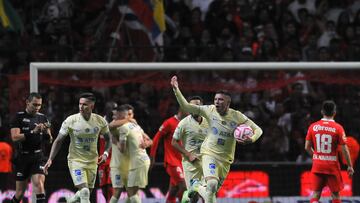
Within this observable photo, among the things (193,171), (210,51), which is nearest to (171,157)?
(193,171)

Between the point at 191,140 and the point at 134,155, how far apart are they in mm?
1063

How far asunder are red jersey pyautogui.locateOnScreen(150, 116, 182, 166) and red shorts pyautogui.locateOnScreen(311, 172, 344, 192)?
2577mm

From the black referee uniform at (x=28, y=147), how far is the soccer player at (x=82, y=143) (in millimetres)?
443

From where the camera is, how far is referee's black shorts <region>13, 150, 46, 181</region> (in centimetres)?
1605

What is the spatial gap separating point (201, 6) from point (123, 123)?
6516 millimetres

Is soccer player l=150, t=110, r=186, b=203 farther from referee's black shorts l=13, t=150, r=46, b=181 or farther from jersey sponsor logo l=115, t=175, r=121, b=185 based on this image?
referee's black shorts l=13, t=150, r=46, b=181

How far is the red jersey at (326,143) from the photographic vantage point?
1563 cm

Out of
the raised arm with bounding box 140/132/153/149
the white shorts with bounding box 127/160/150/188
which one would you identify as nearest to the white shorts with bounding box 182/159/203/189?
the white shorts with bounding box 127/160/150/188

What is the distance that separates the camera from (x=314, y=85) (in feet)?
64.8

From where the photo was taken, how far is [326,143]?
51.5ft

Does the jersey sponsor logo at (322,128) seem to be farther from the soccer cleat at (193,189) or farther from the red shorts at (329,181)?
the soccer cleat at (193,189)

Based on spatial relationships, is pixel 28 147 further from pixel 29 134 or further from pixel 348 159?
pixel 348 159

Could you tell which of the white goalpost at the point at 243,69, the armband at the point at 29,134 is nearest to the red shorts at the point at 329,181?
the white goalpost at the point at 243,69

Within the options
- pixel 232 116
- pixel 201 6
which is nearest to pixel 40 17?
pixel 201 6
